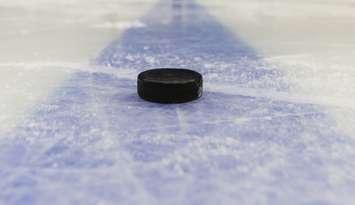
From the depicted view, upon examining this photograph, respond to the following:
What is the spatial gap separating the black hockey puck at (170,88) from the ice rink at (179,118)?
48 mm

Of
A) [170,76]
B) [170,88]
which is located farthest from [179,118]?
[170,76]

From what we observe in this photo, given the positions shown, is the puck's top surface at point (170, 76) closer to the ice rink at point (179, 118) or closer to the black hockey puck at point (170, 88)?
the black hockey puck at point (170, 88)

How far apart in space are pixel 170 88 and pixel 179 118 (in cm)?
21

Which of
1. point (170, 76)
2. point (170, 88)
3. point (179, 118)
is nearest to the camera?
point (179, 118)

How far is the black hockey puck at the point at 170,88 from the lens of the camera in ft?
7.07

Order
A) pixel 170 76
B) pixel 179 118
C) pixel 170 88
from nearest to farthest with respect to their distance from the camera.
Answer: pixel 179 118 < pixel 170 88 < pixel 170 76

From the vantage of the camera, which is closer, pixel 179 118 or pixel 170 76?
pixel 179 118

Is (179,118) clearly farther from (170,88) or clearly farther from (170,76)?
(170,76)

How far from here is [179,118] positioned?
1.99 metres

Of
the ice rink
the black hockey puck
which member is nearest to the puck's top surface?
the black hockey puck

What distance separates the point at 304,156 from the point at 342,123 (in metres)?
0.38

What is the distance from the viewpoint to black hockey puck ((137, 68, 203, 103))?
2.15 meters

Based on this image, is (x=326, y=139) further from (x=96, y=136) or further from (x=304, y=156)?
(x=96, y=136)

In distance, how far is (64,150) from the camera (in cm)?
166
